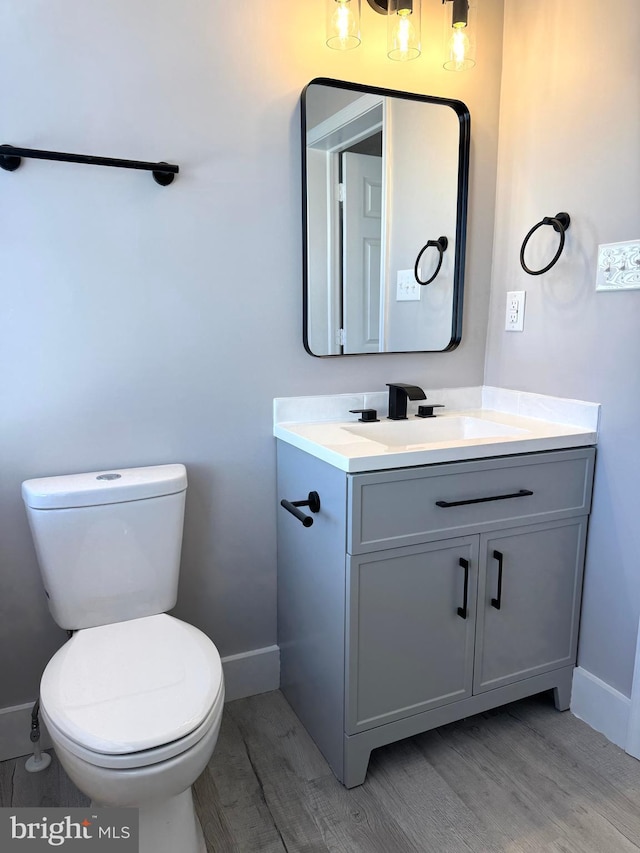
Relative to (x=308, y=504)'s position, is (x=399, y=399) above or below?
above

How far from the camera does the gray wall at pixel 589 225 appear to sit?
159 centimetres

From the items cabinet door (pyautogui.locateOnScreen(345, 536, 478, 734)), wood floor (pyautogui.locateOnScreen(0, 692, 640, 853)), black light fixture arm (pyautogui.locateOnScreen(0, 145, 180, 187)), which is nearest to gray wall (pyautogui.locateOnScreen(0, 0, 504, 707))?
black light fixture arm (pyautogui.locateOnScreen(0, 145, 180, 187))

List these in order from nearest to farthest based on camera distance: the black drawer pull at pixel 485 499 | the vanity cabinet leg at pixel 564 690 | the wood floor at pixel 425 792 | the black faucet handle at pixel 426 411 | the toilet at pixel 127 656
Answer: the toilet at pixel 127 656
the wood floor at pixel 425 792
the black drawer pull at pixel 485 499
the vanity cabinet leg at pixel 564 690
the black faucet handle at pixel 426 411

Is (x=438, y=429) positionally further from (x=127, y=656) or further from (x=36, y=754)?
(x=36, y=754)

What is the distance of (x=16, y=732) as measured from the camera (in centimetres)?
167

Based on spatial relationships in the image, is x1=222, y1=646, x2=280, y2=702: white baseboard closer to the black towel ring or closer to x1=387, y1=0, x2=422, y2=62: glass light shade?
the black towel ring

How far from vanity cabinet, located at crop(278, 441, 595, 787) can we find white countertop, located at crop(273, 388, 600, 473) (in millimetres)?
34

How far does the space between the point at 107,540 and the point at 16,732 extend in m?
0.66

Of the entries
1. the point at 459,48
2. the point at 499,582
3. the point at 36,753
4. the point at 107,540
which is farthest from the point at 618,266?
the point at 36,753

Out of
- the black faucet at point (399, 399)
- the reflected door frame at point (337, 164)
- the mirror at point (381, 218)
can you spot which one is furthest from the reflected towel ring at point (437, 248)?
the black faucet at point (399, 399)

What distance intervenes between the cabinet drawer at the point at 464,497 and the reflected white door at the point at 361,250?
0.58 m

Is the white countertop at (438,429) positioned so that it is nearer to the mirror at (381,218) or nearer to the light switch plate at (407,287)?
the mirror at (381,218)

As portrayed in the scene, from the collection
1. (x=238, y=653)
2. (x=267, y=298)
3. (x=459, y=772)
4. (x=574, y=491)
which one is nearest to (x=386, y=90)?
(x=267, y=298)

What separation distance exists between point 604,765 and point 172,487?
1399 mm
